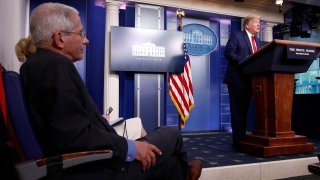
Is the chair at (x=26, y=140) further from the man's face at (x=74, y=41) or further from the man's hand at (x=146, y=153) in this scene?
the man's face at (x=74, y=41)

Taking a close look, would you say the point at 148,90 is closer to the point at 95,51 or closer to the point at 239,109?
the point at 95,51

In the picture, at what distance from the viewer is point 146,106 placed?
15.5 feet

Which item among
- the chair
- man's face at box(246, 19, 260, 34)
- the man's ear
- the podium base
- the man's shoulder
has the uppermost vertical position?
man's face at box(246, 19, 260, 34)

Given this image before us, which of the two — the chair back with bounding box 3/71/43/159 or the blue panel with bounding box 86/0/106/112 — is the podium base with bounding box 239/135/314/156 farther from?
the blue panel with bounding box 86/0/106/112

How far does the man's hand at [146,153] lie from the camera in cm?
115

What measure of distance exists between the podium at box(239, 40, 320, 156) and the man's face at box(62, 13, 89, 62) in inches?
69.2

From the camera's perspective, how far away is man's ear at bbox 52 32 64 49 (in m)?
1.21

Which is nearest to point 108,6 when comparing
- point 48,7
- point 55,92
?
point 48,7

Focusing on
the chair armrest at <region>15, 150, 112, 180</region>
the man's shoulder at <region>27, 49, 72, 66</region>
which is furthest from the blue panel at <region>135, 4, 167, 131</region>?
the chair armrest at <region>15, 150, 112, 180</region>

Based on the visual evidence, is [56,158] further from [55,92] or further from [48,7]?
[48,7]

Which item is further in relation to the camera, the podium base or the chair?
the podium base

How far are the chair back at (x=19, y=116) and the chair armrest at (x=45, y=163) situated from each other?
7 cm

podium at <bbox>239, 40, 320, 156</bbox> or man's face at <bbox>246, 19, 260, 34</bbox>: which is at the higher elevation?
man's face at <bbox>246, 19, 260, 34</bbox>

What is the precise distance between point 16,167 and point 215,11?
471cm
